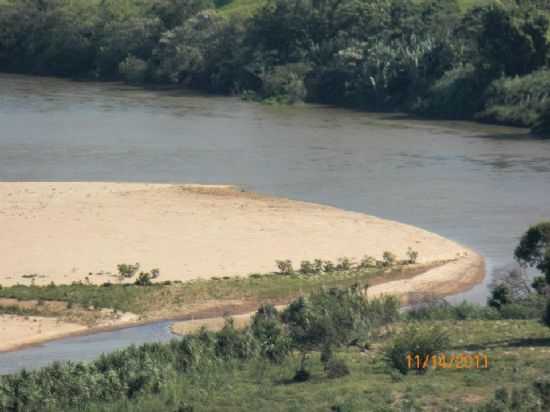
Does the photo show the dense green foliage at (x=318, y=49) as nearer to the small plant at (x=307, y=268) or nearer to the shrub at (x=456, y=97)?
the shrub at (x=456, y=97)

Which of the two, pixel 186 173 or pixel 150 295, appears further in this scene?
pixel 186 173

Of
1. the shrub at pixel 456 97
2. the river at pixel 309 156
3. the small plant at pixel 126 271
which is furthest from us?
the shrub at pixel 456 97

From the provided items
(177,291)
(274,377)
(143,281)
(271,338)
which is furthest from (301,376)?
(143,281)

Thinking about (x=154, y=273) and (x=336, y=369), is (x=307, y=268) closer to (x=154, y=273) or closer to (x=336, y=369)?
(x=154, y=273)

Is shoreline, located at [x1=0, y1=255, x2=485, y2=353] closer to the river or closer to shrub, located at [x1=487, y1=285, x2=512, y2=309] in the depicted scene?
the river

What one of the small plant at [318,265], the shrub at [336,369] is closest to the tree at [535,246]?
the small plant at [318,265]

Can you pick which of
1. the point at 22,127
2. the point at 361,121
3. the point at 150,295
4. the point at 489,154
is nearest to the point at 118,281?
the point at 150,295

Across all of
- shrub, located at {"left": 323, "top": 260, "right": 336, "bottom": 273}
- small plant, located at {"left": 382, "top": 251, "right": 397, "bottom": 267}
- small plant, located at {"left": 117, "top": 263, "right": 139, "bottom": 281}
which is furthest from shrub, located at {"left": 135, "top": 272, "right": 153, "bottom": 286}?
small plant, located at {"left": 382, "top": 251, "right": 397, "bottom": 267}

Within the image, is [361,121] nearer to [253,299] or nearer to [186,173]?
[186,173]
